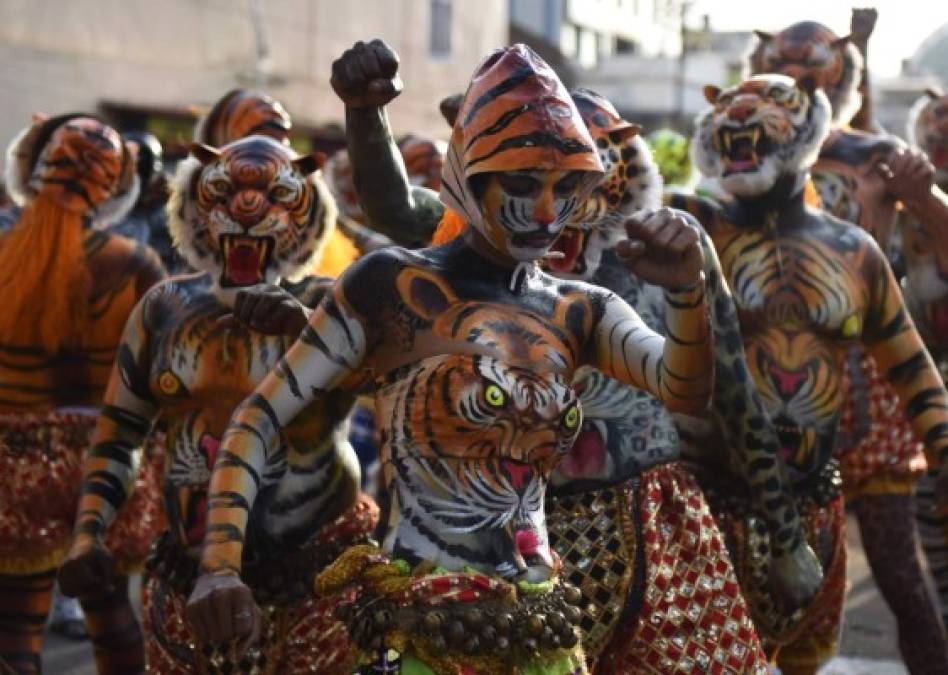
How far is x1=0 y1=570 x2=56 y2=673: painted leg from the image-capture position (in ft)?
21.5

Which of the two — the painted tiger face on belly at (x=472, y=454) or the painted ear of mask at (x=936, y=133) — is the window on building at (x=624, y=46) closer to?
the painted ear of mask at (x=936, y=133)

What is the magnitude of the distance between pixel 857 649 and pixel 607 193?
3.98m

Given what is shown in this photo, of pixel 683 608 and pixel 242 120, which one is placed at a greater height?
pixel 242 120

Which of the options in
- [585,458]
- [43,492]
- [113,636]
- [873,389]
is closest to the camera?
[585,458]

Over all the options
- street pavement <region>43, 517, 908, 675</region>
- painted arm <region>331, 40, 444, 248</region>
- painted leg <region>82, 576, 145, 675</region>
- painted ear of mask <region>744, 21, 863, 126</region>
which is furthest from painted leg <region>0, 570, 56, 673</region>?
painted ear of mask <region>744, 21, 863, 126</region>

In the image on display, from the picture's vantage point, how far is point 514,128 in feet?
12.9

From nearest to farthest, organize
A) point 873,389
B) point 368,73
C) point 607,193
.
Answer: point 368,73
point 607,193
point 873,389

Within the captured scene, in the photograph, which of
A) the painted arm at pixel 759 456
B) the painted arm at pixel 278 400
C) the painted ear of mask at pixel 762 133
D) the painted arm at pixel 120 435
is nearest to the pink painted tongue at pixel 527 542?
the painted arm at pixel 278 400

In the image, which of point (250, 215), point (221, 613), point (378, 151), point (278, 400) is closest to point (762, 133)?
point (378, 151)

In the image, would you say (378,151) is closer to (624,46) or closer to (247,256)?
(247,256)

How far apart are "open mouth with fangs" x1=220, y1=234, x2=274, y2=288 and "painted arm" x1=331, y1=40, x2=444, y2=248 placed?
29 cm

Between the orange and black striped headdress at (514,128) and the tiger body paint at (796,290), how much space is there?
1.95m

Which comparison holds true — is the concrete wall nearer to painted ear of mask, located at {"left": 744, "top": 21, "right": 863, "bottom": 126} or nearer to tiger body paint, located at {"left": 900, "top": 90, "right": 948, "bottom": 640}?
painted ear of mask, located at {"left": 744, "top": 21, "right": 863, "bottom": 126}

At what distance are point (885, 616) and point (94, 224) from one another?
4401 millimetres
